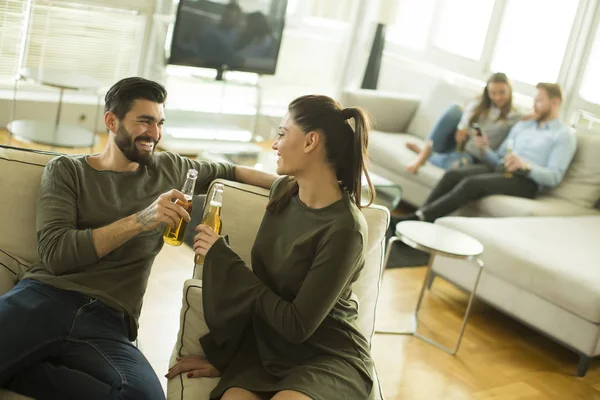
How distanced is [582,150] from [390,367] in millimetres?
2229

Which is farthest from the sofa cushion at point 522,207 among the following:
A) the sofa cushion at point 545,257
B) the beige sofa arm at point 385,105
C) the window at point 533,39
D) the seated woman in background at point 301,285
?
the seated woman in background at point 301,285

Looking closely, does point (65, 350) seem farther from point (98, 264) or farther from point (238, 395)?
point (238, 395)

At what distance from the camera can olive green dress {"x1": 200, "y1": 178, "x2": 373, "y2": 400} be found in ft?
6.72

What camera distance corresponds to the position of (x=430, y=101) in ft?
19.7

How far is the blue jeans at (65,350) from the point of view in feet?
6.68

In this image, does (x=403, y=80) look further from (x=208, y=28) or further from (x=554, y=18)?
(x=208, y=28)

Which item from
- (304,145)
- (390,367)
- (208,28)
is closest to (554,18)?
(208,28)

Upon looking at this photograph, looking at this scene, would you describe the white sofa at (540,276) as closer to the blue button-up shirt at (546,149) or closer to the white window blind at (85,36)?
the blue button-up shirt at (546,149)

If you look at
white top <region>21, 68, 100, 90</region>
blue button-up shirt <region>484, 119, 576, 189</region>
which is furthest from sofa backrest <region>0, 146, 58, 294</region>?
blue button-up shirt <region>484, 119, 576, 189</region>

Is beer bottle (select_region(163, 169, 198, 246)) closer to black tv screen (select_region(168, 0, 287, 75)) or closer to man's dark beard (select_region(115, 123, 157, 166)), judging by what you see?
man's dark beard (select_region(115, 123, 157, 166))

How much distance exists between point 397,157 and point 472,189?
743mm

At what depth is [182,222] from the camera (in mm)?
2221

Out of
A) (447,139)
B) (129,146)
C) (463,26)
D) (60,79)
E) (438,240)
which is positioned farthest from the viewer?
(463,26)

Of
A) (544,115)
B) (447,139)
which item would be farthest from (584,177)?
(447,139)
